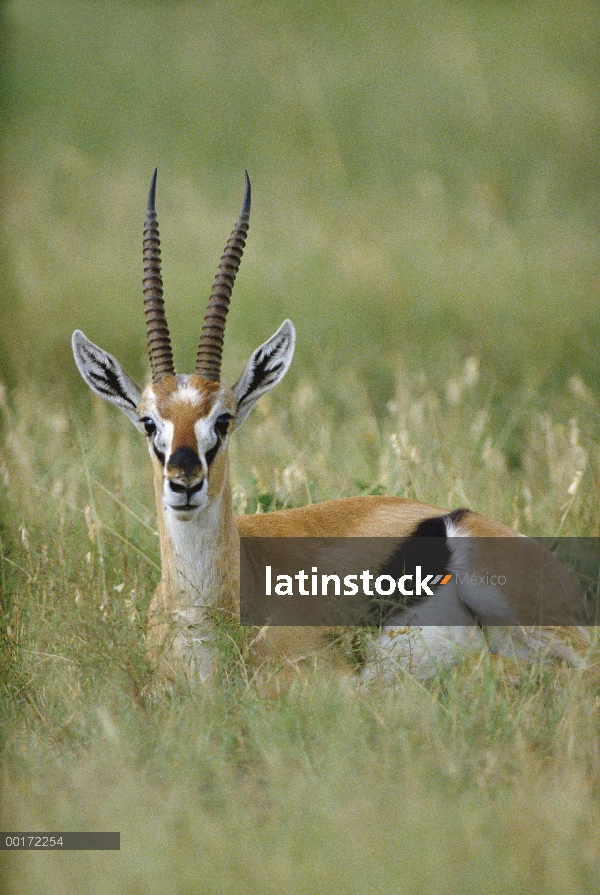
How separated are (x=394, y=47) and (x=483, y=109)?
244cm

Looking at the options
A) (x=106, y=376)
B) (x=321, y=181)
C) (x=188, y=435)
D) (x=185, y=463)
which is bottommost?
(x=185, y=463)

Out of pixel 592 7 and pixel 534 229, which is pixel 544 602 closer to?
pixel 592 7

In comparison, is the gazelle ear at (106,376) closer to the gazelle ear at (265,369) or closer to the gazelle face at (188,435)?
the gazelle face at (188,435)

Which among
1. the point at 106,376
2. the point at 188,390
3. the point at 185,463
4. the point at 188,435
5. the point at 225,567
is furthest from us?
the point at 106,376

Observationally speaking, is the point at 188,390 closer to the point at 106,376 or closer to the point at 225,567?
the point at 106,376

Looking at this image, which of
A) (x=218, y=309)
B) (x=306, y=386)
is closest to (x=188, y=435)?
(x=218, y=309)

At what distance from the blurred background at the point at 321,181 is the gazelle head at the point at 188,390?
1.17 meters

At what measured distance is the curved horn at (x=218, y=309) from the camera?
5090 mm

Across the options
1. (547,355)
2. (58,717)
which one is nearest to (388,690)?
(58,717)

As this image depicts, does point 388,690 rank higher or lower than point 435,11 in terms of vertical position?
lower

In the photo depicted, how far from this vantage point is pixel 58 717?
4.82m

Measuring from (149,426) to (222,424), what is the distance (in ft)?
1.12

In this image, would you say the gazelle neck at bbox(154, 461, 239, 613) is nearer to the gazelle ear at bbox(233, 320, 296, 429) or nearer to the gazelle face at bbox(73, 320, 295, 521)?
the gazelle face at bbox(73, 320, 295, 521)

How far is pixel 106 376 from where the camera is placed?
5.30 m
